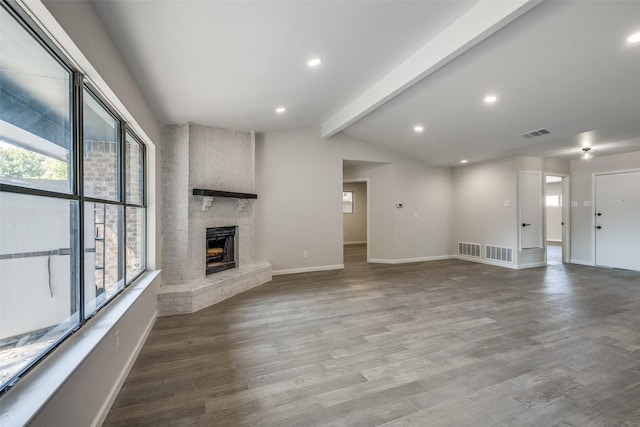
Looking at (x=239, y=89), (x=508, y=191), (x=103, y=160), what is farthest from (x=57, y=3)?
(x=508, y=191)

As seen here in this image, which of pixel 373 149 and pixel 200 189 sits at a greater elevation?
pixel 373 149

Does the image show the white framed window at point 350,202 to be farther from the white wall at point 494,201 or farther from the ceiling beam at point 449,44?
the ceiling beam at point 449,44

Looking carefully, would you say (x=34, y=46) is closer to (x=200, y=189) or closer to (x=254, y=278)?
(x=200, y=189)

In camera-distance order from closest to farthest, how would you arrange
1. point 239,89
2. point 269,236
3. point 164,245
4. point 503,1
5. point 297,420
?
point 297,420 → point 503,1 → point 239,89 → point 164,245 → point 269,236

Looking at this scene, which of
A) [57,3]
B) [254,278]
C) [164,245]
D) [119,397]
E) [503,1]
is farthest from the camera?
[254,278]

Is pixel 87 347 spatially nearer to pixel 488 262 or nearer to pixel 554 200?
pixel 488 262

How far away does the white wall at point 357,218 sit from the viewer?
10.7 meters

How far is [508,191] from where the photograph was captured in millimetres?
6367

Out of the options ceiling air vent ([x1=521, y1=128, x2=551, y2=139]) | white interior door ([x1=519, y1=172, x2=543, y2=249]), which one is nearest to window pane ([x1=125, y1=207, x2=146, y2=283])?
ceiling air vent ([x1=521, y1=128, x2=551, y2=139])

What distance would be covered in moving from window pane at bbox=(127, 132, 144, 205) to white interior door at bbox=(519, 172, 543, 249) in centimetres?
713

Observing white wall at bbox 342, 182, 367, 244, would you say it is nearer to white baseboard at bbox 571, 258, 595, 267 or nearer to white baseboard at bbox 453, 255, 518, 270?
white baseboard at bbox 453, 255, 518, 270

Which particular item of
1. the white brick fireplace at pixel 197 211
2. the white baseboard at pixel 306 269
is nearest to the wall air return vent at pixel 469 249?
the white baseboard at pixel 306 269

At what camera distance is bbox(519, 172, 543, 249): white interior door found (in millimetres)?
6293

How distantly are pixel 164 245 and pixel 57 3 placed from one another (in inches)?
128
